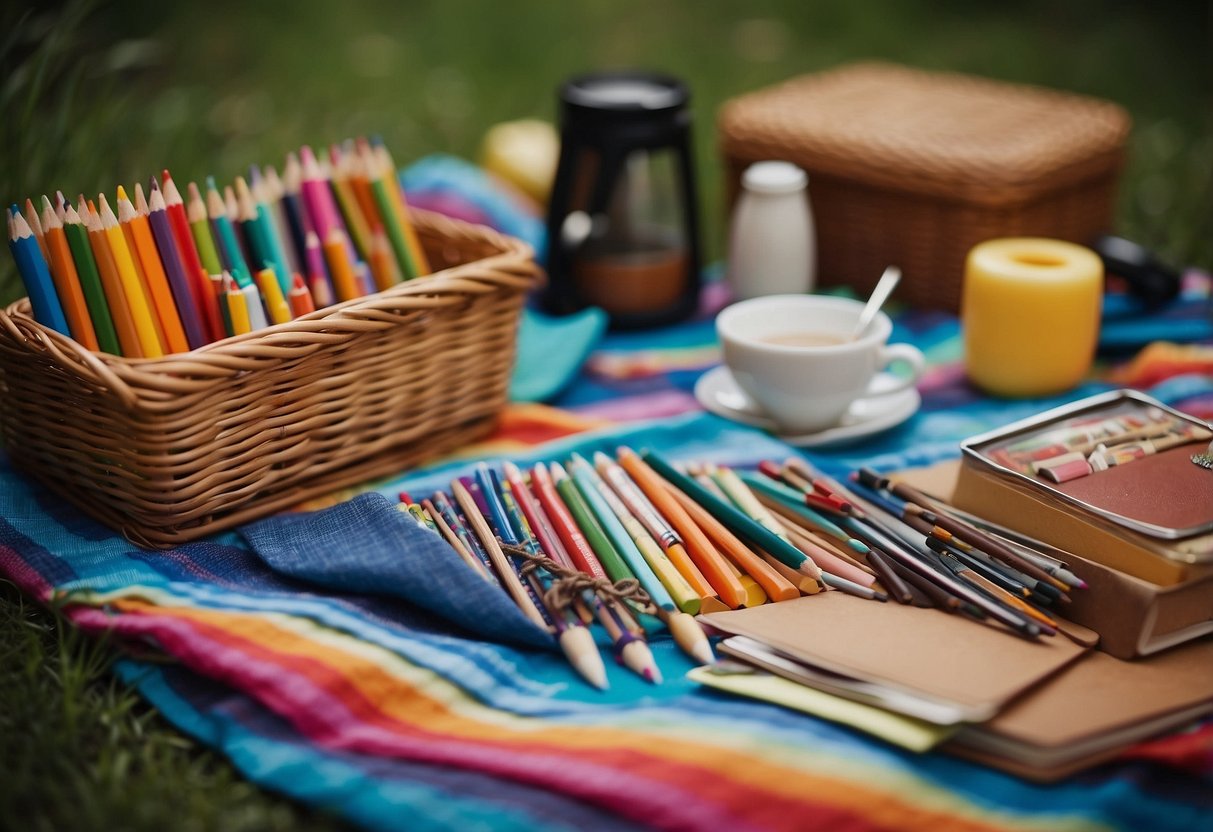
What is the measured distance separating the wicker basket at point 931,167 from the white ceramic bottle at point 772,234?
0.07 metres

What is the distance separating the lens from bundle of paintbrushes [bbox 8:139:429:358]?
0.89m

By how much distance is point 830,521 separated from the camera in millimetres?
918

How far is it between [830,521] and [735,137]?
678mm

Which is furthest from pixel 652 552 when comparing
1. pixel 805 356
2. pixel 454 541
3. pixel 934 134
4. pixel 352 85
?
pixel 352 85

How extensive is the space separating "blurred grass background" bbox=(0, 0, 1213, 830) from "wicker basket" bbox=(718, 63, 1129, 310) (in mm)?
257

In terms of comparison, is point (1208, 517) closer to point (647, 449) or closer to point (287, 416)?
point (647, 449)

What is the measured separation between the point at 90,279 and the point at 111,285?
15mm

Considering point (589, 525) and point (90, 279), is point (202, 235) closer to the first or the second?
point (90, 279)

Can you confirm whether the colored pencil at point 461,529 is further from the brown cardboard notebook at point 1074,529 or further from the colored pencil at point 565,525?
the brown cardboard notebook at point 1074,529

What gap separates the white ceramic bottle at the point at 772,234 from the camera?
133 cm

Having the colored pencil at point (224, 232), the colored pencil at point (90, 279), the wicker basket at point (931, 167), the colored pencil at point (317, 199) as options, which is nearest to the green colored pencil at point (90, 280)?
the colored pencil at point (90, 279)

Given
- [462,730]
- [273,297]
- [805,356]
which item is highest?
[273,297]

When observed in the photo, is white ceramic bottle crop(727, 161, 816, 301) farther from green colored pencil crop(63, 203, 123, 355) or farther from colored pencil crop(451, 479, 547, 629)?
green colored pencil crop(63, 203, 123, 355)

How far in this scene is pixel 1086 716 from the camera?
2.31ft
